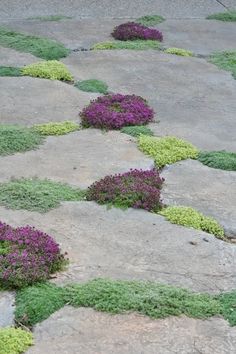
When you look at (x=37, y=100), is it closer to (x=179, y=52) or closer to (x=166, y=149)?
(x=166, y=149)

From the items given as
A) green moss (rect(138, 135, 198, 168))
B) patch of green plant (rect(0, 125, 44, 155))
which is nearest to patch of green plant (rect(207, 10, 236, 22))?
green moss (rect(138, 135, 198, 168))

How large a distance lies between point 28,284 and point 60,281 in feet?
0.50

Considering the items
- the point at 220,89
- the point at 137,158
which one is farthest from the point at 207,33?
the point at 137,158

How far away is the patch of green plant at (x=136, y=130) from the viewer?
5.19 meters

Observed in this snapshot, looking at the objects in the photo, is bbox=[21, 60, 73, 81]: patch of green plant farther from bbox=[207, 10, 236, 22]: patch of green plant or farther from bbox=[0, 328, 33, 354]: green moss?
bbox=[0, 328, 33, 354]: green moss

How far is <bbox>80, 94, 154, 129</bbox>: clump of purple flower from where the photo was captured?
5273 millimetres

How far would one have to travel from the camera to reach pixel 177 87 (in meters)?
6.40

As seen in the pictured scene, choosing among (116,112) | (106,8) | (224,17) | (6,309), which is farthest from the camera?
(106,8)

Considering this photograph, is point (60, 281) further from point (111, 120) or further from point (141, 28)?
point (141, 28)

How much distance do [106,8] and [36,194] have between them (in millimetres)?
5621

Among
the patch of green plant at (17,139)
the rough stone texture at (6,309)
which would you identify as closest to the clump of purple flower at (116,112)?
A: the patch of green plant at (17,139)

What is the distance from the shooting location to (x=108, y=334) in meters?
2.96

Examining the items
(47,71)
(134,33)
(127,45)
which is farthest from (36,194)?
(134,33)

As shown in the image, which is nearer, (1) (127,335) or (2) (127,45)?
(1) (127,335)
